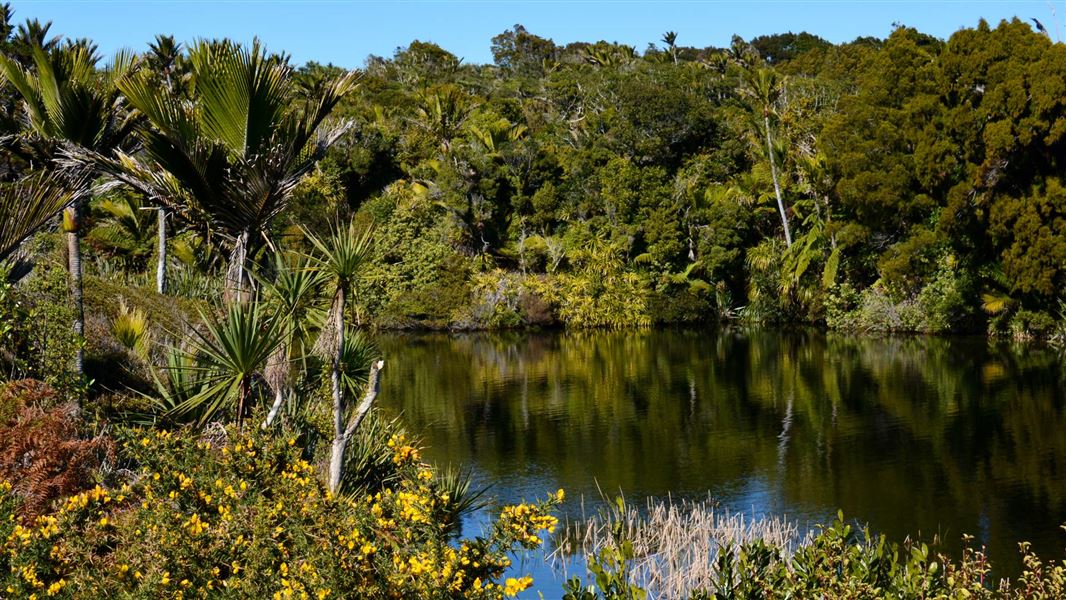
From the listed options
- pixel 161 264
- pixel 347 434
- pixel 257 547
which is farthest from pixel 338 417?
pixel 161 264

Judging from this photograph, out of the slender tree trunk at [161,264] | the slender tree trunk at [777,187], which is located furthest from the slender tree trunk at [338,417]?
the slender tree trunk at [777,187]

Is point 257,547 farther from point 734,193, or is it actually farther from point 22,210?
point 734,193

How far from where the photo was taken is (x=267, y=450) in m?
8.19

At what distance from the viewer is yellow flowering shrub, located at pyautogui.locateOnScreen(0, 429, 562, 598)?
19.8 ft

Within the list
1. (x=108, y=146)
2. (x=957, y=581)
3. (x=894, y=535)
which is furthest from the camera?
(x=894, y=535)

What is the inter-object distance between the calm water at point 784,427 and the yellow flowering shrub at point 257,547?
524 cm

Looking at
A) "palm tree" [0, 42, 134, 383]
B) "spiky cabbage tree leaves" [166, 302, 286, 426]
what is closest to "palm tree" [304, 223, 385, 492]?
"spiky cabbage tree leaves" [166, 302, 286, 426]

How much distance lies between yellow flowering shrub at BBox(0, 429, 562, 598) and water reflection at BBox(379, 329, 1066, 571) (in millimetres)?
8205

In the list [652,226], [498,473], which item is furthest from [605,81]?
[498,473]

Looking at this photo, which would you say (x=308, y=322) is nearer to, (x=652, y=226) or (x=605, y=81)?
(x=652, y=226)

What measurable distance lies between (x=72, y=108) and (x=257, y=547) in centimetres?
587

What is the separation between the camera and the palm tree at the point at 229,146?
374 inches

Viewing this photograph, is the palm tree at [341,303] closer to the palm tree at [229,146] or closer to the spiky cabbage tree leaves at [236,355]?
the spiky cabbage tree leaves at [236,355]

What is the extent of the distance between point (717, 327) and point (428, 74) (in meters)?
33.1
